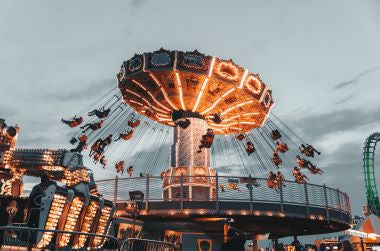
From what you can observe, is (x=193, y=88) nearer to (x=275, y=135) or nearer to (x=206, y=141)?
(x=206, y=141)

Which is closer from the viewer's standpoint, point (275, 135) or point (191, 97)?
point (191, 97)

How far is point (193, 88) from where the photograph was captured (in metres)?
25.1

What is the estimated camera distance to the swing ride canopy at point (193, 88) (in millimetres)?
23266

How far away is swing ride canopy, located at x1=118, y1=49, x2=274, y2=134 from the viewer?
23.3 m

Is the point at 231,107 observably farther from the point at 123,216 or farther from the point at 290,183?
the point at 123,216

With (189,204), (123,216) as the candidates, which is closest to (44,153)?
(123,216)

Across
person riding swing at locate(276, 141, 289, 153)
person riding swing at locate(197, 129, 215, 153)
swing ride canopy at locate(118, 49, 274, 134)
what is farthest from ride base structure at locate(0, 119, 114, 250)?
person riding swing at locate(276, 141, 289, 153)

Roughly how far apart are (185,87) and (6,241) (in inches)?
725

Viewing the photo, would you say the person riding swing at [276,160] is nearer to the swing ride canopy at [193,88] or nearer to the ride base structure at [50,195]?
the swing ride canopy at [193,88]

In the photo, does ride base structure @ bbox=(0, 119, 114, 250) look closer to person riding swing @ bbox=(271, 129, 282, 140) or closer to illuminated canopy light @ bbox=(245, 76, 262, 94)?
illuminated canopy light @ bbox=(245, 76, 262, 94)

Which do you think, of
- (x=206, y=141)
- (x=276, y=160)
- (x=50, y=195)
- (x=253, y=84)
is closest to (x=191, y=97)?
(x=206, y=141)

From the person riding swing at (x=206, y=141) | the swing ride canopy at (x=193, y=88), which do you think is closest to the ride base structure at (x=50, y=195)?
the person riding swing at (x=206, y=141)

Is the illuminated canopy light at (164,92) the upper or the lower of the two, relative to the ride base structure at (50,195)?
upper

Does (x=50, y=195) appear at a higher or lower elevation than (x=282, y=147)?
lower
